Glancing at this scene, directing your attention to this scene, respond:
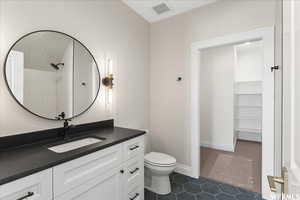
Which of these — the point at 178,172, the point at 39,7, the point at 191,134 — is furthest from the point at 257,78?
the point at 39,7

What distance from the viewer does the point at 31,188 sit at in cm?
79

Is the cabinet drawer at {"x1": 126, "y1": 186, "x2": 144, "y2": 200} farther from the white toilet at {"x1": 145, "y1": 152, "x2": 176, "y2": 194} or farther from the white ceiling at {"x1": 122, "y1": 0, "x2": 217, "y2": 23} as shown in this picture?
the white ceiling at {"x1": 122, "y1": 0, "x2": 217, "y2": 23}

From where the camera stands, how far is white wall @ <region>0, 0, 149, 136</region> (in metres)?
1.17

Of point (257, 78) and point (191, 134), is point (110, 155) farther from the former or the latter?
point (257, 78)

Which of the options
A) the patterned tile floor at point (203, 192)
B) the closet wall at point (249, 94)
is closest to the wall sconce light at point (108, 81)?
the patterned tile floor at point (203, 192)

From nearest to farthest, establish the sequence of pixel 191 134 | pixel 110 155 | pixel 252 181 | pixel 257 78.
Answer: pixel 110 155 < pixel 252 181 < pixel 191 134 < pixel 257 78

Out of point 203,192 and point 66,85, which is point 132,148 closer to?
point 66,85

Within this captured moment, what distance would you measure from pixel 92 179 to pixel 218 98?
3.34 metres

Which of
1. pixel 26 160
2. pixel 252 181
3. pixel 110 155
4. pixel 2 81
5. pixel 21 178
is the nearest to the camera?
pixel 21 178

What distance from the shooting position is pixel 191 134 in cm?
232

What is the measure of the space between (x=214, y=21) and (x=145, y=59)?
1221mm

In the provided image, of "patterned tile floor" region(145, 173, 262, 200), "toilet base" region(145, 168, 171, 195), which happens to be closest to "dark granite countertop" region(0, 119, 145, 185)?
"toilet base" region(145, 168, 171, 195)

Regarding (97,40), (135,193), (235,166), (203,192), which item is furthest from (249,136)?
(97,40)

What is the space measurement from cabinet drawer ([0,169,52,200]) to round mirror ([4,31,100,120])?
27.6 inches
